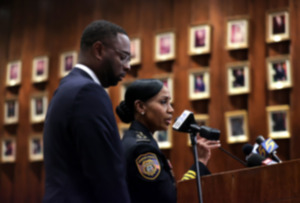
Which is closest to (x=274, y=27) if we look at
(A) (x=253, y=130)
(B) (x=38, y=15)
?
(A) (x=253, y=130)

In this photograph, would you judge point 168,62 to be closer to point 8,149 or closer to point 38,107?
point 38,107

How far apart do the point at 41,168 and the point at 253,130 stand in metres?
2.84

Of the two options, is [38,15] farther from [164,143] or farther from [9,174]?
[164,143]

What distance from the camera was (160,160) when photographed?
2186 mm

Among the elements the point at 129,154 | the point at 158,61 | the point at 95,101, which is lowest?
the point at 129,154

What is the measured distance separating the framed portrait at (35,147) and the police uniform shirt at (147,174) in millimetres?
3968

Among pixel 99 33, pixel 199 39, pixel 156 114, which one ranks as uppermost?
pixel 199 39

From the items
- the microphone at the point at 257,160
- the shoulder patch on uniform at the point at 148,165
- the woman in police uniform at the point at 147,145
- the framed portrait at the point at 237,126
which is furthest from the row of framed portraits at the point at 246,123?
the shoulder patch on uniform at the point at 148,165

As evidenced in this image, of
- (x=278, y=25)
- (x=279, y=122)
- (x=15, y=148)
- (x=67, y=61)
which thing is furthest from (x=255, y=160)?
(x=15, y=148)

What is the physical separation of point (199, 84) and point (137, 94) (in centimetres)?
243

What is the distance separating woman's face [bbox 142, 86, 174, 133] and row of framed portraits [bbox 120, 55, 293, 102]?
218 centimetres

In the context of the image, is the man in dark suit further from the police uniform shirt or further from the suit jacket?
the police uniform shirt

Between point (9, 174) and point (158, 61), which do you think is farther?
point (9, 174)

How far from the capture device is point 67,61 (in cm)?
594
